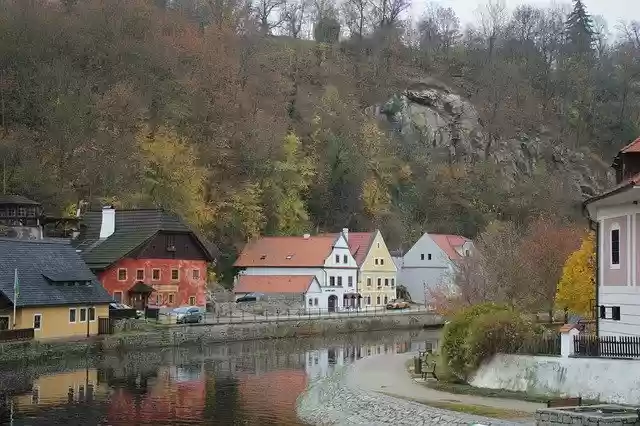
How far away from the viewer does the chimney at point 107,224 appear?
207 feet

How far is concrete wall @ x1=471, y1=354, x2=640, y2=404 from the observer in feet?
79.9

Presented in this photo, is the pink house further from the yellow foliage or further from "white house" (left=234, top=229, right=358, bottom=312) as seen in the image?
"white house" (left=234, top=229, right=358, bottom=312)

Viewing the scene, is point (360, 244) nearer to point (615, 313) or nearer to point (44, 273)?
point (44, 273)

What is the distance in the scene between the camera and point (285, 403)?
32000 mm

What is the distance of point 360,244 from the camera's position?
85.4 m

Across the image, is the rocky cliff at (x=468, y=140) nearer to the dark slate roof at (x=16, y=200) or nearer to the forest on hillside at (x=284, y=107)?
the forest on hillside at (x=284, y=107)

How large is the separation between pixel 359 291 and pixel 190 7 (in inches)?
2030

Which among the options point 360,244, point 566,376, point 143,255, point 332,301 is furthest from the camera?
point 360,244

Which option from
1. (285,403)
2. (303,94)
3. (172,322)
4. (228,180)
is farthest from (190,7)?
(285,403)

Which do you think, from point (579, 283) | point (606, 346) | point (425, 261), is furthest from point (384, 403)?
point (425, 261)

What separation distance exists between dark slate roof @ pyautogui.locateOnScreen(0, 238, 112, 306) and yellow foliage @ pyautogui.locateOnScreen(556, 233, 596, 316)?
26.5 m

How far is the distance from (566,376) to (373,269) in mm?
59278

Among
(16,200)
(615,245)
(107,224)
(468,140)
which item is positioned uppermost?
(468,140)

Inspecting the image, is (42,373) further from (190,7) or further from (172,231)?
(190,7)
